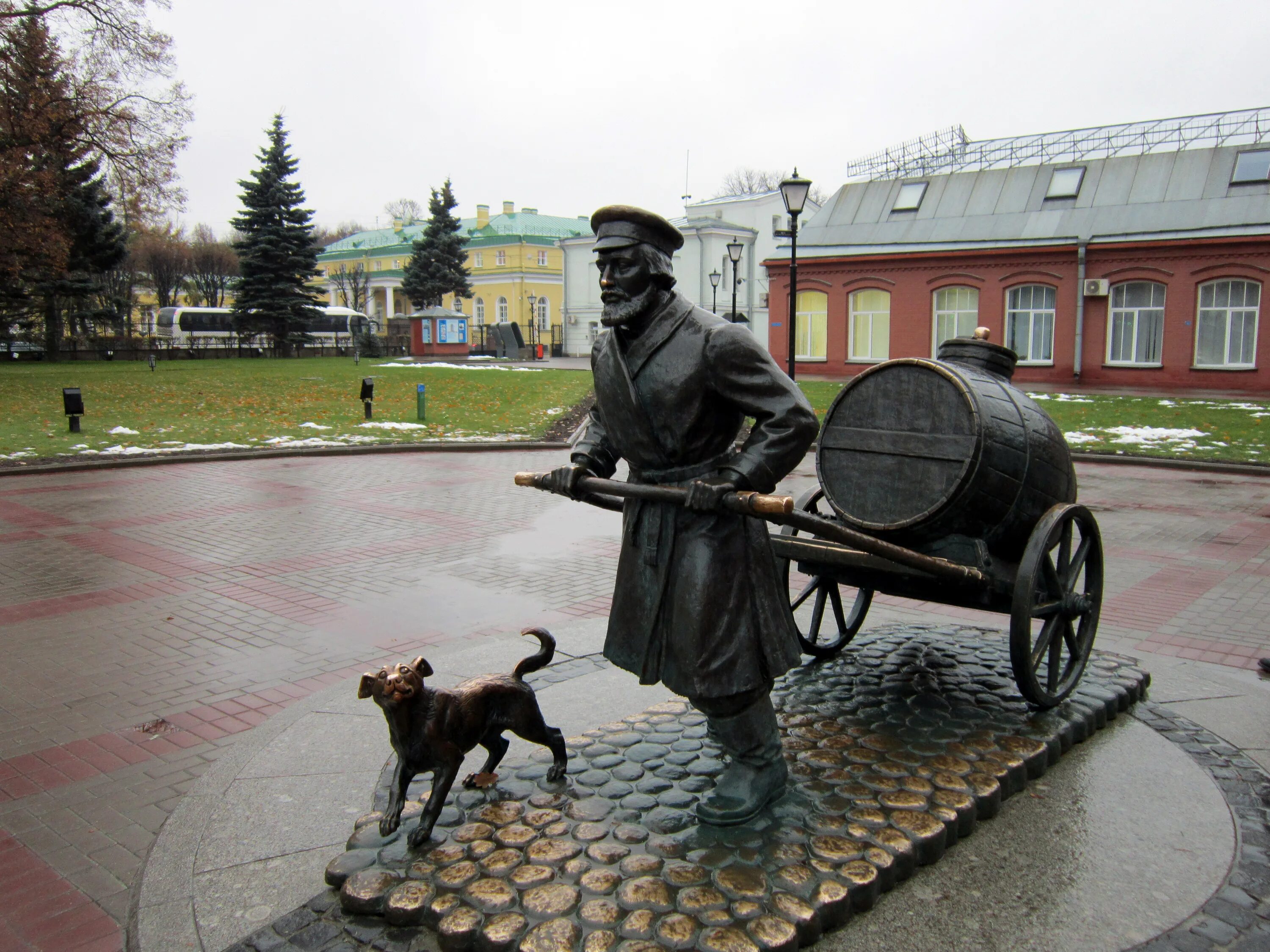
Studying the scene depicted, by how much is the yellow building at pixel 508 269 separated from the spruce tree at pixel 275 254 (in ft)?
68.3

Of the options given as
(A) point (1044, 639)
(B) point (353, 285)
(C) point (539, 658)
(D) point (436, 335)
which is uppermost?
(B) point (353, 285)

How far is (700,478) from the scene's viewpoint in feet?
10.9

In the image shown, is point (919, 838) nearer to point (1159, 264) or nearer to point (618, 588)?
point (618, 588)

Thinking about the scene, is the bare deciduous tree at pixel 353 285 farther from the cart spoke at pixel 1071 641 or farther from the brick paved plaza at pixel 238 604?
the cart spoke at pixel 1071 641

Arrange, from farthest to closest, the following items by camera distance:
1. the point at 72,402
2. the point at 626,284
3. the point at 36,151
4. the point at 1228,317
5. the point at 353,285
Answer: the point at 353,285 < the point at 36,151 < the point at 1228,317 < the point at 72,402 < the point at 626,284

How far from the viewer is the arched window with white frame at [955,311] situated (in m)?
31.1

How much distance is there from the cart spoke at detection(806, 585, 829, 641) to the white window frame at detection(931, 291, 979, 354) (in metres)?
27.4

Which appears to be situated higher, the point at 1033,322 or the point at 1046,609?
the point at 1033,322

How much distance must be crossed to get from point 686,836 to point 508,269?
71.0 metres

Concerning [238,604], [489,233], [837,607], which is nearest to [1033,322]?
[837,607]

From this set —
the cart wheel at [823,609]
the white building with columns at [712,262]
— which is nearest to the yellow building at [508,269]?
the white building with columns at [712,262]

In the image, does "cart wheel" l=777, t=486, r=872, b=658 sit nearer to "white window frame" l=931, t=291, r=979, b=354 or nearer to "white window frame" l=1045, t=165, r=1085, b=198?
"white window frame" l=931, t=291, r=979, b=354

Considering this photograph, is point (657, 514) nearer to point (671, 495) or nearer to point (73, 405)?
point (671, 495)

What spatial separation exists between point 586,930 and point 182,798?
2.22m
